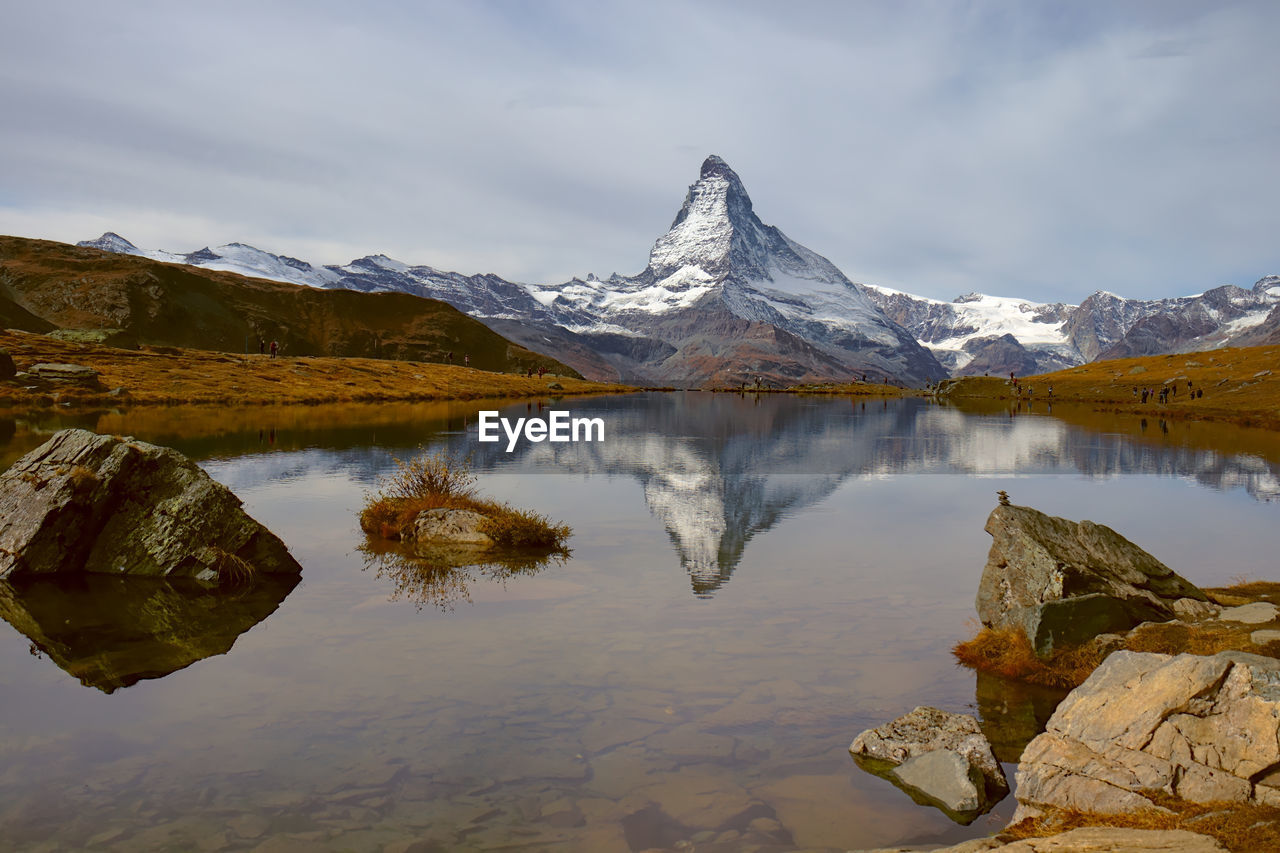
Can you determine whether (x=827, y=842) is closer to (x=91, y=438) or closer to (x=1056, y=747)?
(x=1056, y=747)

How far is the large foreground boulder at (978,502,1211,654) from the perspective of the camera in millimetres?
15578

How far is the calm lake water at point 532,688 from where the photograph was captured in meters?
10.4

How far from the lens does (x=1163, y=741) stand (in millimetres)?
10023

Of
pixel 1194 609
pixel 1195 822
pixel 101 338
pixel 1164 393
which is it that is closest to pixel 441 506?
pixel 1194 609

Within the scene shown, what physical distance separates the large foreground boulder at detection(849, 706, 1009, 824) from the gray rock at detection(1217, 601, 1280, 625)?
22.6 feet

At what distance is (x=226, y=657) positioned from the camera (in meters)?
15.9

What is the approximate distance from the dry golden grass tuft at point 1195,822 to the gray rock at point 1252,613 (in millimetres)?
8064

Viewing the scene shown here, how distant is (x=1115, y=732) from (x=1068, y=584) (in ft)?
20.1

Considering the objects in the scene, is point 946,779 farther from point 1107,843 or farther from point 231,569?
point 231,569

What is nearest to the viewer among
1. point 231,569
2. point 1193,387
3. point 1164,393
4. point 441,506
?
point 231,569

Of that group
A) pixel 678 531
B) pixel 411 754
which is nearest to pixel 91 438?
pixel 411 754

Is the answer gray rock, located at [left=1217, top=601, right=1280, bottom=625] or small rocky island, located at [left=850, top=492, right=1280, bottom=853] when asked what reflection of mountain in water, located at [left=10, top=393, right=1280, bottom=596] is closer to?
small rocky island, located at [left=850, top=492, right=1280, bottom=853]

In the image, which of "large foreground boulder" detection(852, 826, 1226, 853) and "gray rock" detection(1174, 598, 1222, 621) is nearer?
"large foreground boulder" detection(852, 826, 1226, 853)

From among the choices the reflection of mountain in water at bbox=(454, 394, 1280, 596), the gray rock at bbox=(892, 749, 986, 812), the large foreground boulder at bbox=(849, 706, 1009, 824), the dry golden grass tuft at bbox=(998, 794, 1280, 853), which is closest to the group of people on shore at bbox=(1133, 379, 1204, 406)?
the reflection of mountain in water at bbox=(454, 394, 1280, 596)
